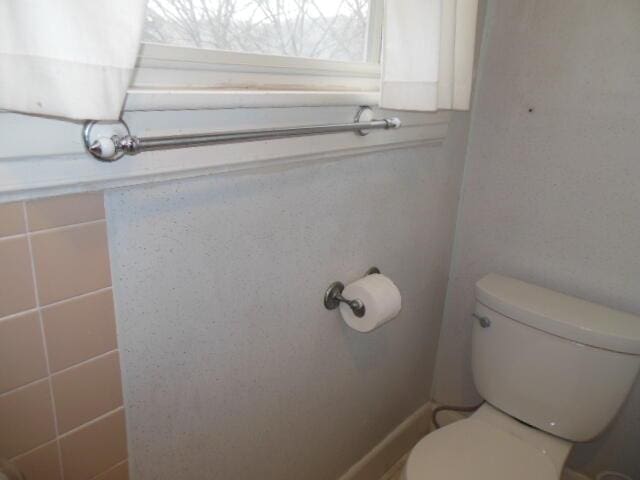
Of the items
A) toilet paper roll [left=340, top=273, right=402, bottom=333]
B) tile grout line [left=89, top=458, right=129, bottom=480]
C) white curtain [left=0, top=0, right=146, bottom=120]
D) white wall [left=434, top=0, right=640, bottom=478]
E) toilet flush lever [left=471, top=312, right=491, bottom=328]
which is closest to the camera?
white curtain [left=0, top=0, right=146, bottom=120]

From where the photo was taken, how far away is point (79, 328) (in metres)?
0.69

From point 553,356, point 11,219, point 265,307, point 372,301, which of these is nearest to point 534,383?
point 553,356

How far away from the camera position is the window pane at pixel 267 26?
0.77 meters

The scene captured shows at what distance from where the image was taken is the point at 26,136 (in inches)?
21.6

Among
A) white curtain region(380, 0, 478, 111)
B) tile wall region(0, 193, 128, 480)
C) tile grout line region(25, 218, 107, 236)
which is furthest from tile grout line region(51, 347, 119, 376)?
white curtain region(380, 0, 478, 111)

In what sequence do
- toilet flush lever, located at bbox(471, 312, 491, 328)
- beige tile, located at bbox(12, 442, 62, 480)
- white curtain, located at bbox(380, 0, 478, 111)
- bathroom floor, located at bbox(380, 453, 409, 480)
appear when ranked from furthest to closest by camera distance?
bathroom floor, located at bbox(380, 453, 409, 480)
toilet flush lever, located at bbox(471, 312, 491, 328)
white curtain, located at bbox(380, 0, 478, 111)
beige tile, located at bbox(12, 442, 62, 480)

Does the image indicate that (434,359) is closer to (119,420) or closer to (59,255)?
(119,420)

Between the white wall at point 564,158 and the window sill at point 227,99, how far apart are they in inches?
24.5

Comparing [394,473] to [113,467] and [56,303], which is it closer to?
[113,467]

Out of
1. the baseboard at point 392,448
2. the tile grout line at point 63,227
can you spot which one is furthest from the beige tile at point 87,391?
the baseboard at point 392,448

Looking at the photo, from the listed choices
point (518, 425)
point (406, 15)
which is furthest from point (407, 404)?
point (406, 15)

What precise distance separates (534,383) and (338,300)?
64 cm

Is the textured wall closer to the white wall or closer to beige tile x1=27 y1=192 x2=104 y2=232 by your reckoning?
beige tile x1=27 y1=192 x2=104 y2=232

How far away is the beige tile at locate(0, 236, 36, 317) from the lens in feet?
1.95
